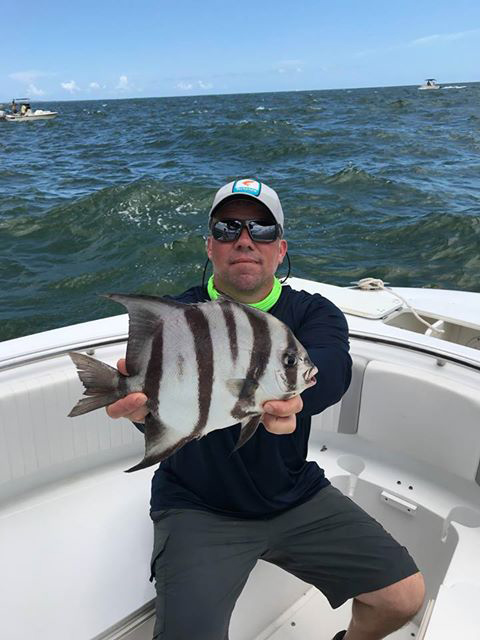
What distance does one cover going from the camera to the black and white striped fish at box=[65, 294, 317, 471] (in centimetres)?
119

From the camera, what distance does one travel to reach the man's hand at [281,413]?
1226 mm

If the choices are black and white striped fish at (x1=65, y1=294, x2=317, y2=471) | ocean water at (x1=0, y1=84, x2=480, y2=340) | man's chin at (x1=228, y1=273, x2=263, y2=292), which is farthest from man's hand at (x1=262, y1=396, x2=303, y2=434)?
ocean water at (x1=0, y1=84, x2=480, y2=340)

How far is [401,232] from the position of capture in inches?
375

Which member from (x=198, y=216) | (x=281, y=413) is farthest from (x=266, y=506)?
(x=198, y=216)

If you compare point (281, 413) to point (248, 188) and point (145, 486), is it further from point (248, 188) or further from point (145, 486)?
point (145, 486)

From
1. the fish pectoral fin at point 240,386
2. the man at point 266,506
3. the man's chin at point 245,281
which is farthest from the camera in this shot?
the man's chin at point 245,281

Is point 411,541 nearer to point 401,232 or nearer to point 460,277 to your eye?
point 460,277

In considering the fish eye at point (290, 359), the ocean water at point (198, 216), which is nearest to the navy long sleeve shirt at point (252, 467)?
the fish eye at point (290, 359)

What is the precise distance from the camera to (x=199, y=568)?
1.66 m

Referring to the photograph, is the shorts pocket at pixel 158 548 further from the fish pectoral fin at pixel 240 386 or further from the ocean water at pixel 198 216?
the ocean water at pixel 198 216

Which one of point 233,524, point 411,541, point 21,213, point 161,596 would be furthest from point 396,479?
point 21,213

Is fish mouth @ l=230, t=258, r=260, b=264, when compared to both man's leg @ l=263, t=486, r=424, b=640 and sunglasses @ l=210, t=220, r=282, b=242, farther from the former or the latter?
man's leg @ l=263, t=486, r=424, b=640

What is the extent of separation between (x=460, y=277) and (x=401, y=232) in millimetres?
2030

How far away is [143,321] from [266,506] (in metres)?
0.95
